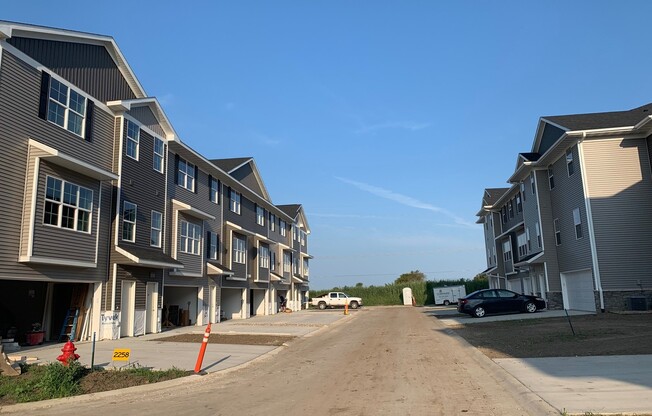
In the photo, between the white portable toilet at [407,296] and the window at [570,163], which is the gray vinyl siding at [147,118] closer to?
the window at [570,163]

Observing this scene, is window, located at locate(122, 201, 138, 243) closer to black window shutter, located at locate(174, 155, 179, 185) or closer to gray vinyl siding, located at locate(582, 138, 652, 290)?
black window shutter, located at locate(174, 155, 179, 185)

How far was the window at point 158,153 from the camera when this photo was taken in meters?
22.7

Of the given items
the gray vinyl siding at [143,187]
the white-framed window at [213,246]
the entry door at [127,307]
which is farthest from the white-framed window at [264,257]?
the entry door at [127,307]

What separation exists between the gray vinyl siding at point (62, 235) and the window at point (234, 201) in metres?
15.4

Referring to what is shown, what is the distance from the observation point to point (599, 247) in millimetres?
24266

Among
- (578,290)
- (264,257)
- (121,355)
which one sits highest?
(264,257)

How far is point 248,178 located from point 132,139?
57.1 ft

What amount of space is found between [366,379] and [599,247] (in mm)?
19020

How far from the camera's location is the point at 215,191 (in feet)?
100

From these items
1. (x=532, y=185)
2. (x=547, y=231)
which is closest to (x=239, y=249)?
(x=547, y=231)

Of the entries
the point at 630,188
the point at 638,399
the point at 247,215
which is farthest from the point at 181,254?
the point at 630,188

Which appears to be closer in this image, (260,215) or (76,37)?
(76,37)

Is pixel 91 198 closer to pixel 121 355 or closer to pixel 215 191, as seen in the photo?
pixel 121 355

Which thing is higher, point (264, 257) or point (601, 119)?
point (601, 119)
